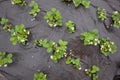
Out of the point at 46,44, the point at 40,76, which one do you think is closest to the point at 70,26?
the point at 46,44

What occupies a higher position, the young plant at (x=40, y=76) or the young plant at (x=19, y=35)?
the young plant at (x=19, y=35)

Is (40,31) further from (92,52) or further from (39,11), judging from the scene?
(92,52)

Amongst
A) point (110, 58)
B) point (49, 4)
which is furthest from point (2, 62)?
point (110, 58)

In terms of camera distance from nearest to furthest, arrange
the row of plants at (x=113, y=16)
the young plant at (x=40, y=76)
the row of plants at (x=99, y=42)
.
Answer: the young plant at (x=40, y=76)
the row of plants at (x=99, y=42)
the row of plants at (x=113, y=16)

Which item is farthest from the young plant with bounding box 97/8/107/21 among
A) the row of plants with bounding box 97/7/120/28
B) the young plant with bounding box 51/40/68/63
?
the young plant with bounding box 51/40/68/63

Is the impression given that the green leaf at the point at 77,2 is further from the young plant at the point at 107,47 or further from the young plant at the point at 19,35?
the young plant at the point at 19,35

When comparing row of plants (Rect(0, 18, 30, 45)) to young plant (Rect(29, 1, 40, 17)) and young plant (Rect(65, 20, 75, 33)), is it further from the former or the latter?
young plant (Rect(65, 20, 75, 33))

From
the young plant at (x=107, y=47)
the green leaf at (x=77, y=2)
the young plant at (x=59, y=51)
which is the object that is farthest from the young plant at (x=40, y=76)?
the green leaf at (x=77, y=2)
